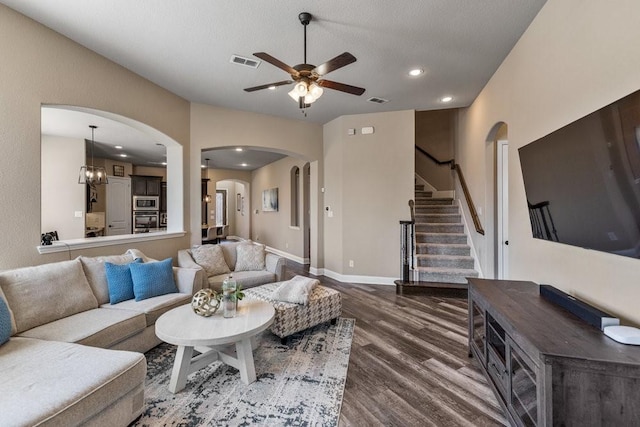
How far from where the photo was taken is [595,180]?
5.27 ft

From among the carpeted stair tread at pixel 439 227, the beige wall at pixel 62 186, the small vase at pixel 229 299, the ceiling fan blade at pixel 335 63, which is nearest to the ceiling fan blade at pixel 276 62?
the ceiling fan blade at pixel 335 63

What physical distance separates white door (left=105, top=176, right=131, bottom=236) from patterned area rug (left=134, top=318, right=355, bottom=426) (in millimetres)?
6554

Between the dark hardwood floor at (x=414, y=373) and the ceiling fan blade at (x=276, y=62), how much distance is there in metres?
2.62

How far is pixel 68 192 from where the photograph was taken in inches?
240

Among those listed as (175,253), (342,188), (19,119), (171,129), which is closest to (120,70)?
(171,129)

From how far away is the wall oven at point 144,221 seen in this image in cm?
841

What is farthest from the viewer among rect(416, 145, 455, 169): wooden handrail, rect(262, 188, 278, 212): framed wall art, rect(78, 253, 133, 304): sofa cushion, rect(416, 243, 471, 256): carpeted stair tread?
rect(262, 188, 278, 212): framed wall art

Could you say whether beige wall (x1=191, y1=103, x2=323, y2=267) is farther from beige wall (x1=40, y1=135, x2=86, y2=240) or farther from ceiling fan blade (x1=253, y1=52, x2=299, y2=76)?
beige wall (x1=40, y1=135, x2=86, y2=240)

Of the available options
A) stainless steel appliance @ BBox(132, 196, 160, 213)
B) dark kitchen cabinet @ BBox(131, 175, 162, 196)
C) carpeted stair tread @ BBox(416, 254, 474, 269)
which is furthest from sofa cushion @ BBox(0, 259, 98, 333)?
dark kitchen cabinet @ BBox(131, 175, 162, 196)

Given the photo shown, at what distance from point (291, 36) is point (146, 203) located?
25.1 ft

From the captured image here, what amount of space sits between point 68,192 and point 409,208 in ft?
23.1

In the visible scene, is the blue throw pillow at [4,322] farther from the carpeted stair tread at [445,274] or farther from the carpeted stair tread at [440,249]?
the carpeted stair tread at [440,249]

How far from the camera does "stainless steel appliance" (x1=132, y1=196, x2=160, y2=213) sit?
8.40 m

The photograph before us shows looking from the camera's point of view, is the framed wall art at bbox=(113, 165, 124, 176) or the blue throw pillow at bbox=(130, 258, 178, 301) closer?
the blue throw pillow at bbox=(130, 258, 178, 301)
